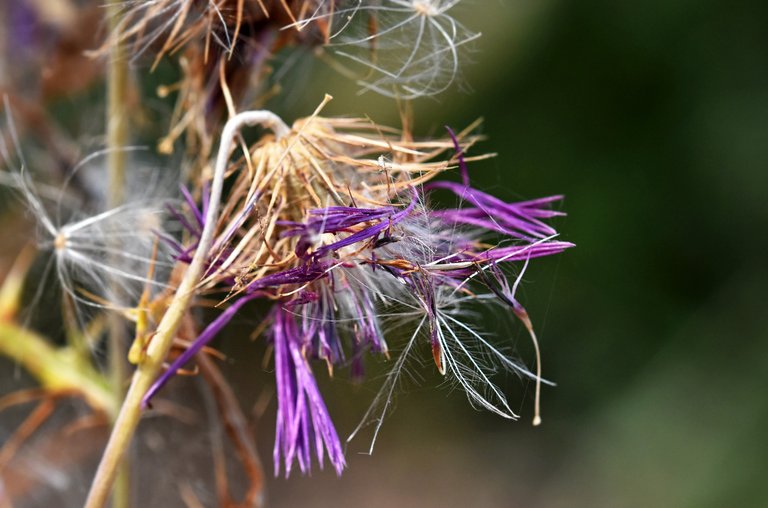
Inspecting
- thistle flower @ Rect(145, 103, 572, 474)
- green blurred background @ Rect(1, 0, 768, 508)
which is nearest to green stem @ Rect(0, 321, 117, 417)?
thistle flower @ Rect(145, 103, 572, 474)

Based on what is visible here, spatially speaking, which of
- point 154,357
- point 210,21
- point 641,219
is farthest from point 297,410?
point 641,219

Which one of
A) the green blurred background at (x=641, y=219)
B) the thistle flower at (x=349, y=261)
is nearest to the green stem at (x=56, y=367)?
the thistle flower at (x=349, y=261)

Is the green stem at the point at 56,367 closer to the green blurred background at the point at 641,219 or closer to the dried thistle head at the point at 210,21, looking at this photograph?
the dried thistle head at the point at 210,21

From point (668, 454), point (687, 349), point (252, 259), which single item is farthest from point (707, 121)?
point (252, 259)

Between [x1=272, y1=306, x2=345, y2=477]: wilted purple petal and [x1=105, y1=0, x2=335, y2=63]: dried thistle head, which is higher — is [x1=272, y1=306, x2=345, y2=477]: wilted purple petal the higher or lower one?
the lower one

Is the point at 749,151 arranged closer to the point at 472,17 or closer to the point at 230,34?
the point at 472,17

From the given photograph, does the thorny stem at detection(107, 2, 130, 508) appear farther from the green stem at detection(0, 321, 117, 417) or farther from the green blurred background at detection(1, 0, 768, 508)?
the green blurred background at detection(1, 0, 768, 508)
